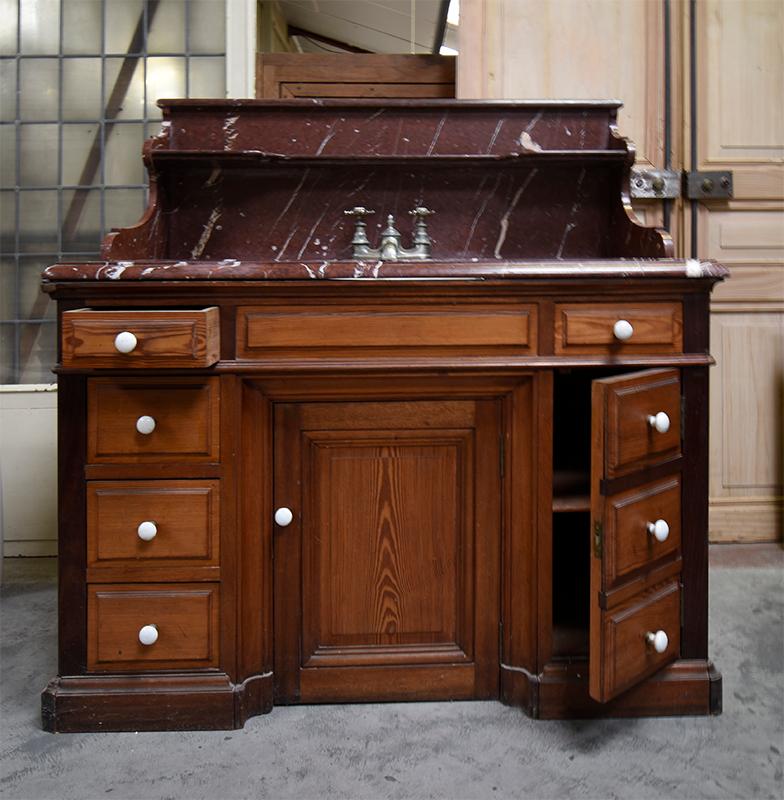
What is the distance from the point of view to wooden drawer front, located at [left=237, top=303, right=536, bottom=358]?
4.38 ft

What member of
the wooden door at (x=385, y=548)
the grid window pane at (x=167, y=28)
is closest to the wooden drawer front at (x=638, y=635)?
the wooden door at (x=385, y=548)

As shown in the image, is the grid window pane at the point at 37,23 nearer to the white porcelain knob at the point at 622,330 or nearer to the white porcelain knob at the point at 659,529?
the white porcelain knob at the point at 622,330

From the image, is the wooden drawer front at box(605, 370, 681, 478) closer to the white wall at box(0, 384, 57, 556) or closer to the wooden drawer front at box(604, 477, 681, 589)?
the wooden drawer front at box(604, 477, 681, 589)

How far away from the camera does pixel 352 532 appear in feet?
4.61

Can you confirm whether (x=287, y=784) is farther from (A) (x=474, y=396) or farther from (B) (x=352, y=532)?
(A) (x=474, y=396)

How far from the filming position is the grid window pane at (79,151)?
2.30 m

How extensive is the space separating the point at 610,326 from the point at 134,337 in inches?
33.7

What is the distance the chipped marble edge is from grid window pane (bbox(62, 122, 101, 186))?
117 cm

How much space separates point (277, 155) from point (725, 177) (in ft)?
4.82

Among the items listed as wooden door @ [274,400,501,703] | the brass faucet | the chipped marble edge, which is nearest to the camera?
the chipped marble edge

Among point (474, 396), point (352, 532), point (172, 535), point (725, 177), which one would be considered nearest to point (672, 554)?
point (474, 396)

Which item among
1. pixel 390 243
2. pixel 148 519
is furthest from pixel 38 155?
pixel 148 519

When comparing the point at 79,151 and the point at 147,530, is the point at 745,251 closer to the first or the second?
the point at 147,530

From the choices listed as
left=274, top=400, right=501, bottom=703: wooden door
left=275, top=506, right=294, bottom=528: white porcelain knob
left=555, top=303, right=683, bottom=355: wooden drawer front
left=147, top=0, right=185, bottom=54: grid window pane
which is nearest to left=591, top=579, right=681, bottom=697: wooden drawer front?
left=274, top=400, right=501, bottom=703: wooden door
